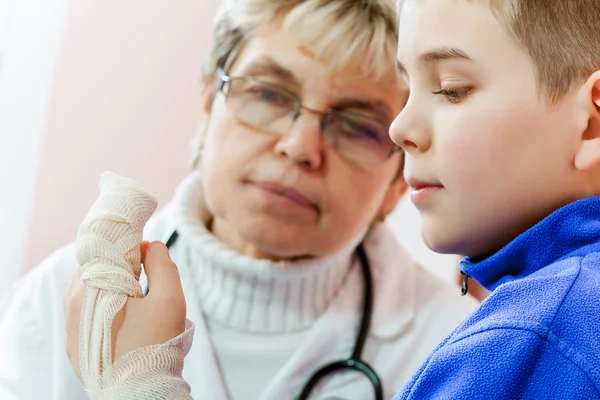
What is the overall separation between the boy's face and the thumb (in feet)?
0.75

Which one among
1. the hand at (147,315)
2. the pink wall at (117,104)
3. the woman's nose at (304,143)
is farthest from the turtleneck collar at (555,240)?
the pink wall at (117,104)

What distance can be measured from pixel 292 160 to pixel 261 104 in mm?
104

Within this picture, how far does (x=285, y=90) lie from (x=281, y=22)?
0.09 m

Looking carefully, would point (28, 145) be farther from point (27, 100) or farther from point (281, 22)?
point (281, 22)

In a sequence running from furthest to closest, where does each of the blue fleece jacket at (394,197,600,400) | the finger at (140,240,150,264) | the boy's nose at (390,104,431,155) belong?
1. the finger at (140,240,150,264)
2. the boy's nose at (390,104,431,155)
3. the blue fleece jacket at (394,197,600,400)

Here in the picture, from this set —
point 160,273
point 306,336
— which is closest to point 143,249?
point 160,273

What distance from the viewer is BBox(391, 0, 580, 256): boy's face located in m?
0.50

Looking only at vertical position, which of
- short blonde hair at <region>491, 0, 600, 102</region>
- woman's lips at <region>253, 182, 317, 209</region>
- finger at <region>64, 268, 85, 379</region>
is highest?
short blonde hair at <region>491, 0, 600, 102</region>

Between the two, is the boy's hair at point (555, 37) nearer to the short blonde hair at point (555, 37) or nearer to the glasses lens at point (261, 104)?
the short blonde hair at point (555, 37)

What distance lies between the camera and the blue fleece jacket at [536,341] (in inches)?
16.8

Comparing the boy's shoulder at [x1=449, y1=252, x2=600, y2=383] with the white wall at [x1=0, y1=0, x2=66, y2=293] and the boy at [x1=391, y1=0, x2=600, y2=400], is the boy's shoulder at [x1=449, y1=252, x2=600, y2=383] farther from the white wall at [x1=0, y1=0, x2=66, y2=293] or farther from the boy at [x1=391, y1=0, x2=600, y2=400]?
the white wall at [x1=0, y1=0, x2=66, y2=293]

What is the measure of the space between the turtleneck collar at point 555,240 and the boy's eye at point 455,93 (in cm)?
11

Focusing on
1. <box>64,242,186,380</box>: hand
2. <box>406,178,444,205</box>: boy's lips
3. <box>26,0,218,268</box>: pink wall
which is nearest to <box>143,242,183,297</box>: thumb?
<box>64,242,186,380</box>: hand

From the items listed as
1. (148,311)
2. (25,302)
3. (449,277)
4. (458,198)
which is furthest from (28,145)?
(449,277)
